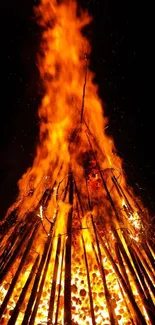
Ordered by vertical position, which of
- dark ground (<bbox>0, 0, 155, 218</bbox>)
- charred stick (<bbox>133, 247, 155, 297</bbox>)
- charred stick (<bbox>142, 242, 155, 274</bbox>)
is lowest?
charred stick (<bbox>133, 247, 155, 297</bbox>)

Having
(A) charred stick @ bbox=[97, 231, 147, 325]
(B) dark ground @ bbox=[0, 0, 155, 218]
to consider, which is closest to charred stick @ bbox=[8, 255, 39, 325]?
(A) charred stick @ bbox=[97, 231, 147, 325]

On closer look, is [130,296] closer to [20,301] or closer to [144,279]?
[144,279]

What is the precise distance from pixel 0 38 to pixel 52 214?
5222 mm

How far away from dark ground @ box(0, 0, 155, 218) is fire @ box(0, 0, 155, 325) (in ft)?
5.70

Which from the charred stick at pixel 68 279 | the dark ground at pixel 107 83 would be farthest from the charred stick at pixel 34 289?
the dark ground at pixel 107 83

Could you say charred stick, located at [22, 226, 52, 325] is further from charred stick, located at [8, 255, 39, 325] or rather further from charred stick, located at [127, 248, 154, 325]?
charred stick, located at [127, 248, 154, 325]

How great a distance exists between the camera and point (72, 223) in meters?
3.76

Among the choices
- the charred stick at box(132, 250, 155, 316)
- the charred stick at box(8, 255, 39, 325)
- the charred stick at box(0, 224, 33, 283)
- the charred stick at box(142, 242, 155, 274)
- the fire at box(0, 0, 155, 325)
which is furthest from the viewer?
the charred stick at box(142, 242, 155, 274)

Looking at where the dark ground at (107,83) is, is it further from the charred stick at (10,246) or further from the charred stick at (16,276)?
the charred stick at (16,276)

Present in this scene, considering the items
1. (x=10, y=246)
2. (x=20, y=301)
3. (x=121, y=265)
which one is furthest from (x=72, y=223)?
(x=20, y=301)

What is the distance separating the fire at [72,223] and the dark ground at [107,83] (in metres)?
1.74

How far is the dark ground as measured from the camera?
6.97m

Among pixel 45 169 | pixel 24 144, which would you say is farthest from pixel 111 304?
pixel 24 144

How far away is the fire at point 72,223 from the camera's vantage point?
9.24 feet
